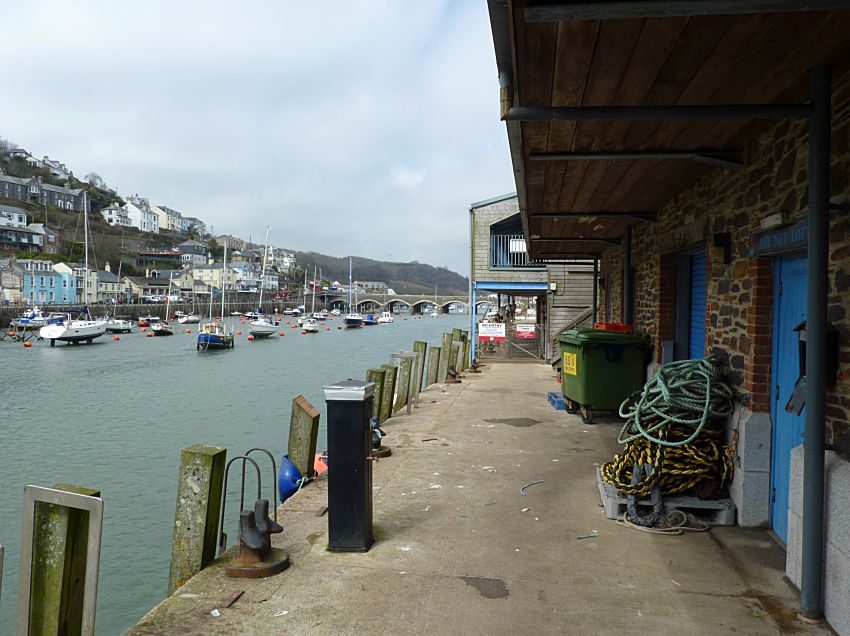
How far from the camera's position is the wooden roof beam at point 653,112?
388 centimetres

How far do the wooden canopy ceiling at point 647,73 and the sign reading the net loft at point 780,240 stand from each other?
75 centimetres

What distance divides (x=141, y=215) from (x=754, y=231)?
166 meters

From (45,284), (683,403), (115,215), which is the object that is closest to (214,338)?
(683,403)

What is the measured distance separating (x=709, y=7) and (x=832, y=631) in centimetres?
332

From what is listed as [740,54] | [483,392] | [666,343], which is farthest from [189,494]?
[483,392]

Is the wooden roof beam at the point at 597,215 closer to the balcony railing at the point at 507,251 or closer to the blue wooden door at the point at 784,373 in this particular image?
the blue wooden door at the point at 784,373

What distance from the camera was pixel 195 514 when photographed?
4793 mm

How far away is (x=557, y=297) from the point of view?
2138 centimetres

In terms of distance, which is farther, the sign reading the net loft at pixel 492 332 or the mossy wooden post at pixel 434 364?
the sign reading the net loft at pixel 492 332

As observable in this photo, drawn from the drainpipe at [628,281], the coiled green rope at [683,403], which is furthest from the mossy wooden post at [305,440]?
the drainpipe at [628,281]

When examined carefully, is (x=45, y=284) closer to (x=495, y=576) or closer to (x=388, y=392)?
(x=388, y=392)

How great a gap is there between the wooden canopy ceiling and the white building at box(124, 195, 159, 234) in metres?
161

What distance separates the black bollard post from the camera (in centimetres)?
473

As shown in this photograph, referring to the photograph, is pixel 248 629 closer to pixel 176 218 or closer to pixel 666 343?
pixel 666 343
